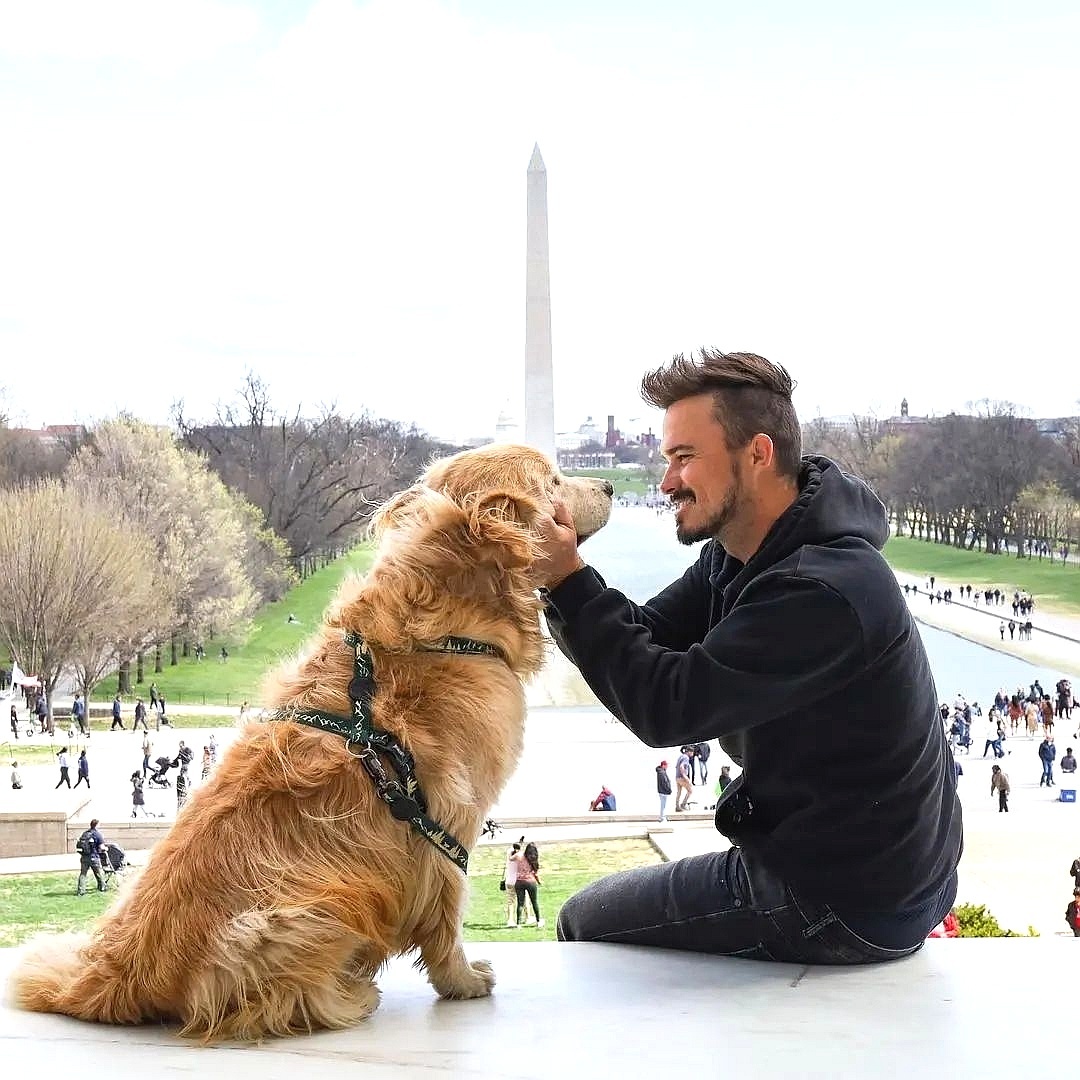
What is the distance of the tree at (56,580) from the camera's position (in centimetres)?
1922

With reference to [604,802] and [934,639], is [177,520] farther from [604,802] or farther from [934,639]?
[934,639]

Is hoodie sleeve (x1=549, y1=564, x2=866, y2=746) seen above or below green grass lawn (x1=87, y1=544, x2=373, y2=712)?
above

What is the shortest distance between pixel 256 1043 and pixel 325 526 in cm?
2948

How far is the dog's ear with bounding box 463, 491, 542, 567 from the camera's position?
6.25 ft

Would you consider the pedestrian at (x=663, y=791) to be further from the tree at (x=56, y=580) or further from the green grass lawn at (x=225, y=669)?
the tree at (x=56, y=580)

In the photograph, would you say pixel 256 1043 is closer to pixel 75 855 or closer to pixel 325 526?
pixel 75 855

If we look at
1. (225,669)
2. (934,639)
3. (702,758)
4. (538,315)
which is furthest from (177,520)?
(934,639)

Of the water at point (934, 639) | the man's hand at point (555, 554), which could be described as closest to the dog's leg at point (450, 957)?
the man's hand at point (555, 554)

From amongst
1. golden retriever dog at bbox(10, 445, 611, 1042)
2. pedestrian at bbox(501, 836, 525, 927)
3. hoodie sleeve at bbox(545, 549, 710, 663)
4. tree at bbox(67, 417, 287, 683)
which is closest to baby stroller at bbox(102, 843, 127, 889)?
pedestrian at bbox(501, 836, 525, 927)

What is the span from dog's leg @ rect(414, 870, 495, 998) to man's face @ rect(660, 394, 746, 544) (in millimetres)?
662

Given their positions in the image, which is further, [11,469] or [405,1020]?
[11,469]

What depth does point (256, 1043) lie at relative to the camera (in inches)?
67.1

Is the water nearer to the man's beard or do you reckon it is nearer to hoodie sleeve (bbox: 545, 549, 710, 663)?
hoodie sleeve (bbox: 545, 549, 710, 663)

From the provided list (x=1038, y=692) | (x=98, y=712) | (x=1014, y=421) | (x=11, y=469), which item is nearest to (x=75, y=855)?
(x=98, y=712)
